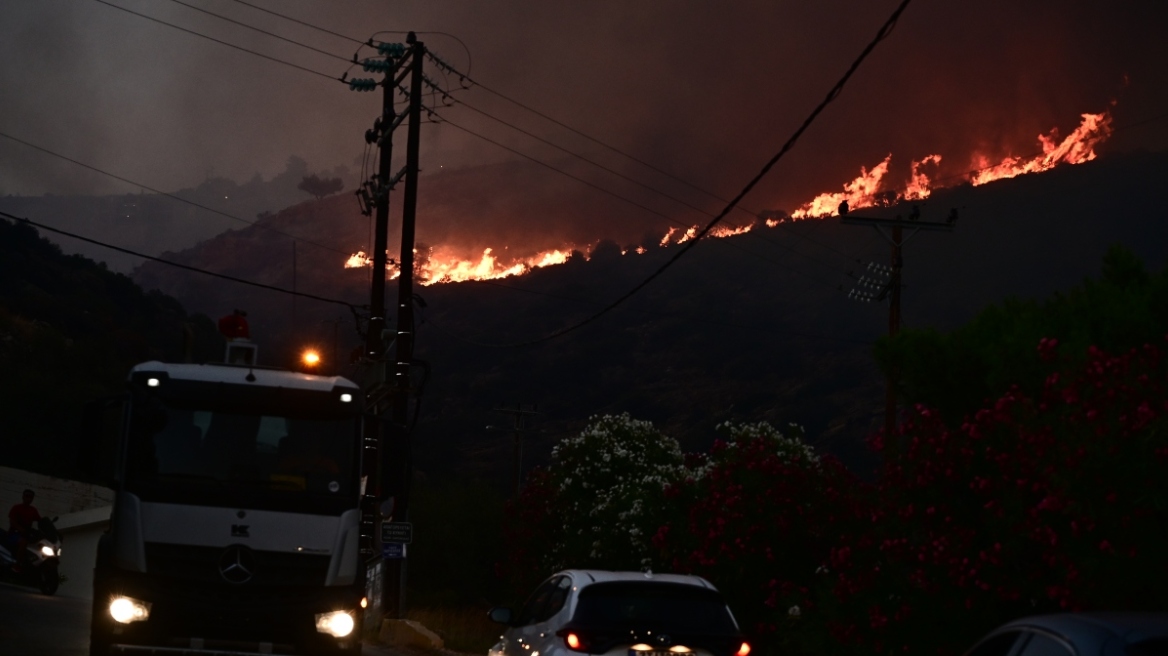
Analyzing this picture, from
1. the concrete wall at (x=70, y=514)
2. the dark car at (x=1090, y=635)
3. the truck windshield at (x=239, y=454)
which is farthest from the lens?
the concrete wall at (x=70, y=514)

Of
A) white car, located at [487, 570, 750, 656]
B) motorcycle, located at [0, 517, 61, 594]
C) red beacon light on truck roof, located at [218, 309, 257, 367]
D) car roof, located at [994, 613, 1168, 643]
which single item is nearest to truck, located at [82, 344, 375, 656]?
red beacon light on truck roof, located at [218, 309, 257, 367]

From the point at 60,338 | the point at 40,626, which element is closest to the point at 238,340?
the point at 40,626

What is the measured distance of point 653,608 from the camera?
34.6ft

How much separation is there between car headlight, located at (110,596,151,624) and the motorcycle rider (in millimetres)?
14897

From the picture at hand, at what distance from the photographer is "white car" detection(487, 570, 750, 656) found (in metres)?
10.1

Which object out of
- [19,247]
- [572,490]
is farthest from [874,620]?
[19,247]

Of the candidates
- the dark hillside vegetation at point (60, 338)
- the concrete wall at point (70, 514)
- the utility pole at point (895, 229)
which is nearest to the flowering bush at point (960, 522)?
the utility pole at point (895, 229)

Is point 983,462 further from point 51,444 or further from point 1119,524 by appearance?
point 51,444

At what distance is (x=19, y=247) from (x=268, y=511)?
3468 inches

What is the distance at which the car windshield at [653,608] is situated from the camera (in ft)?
34.0

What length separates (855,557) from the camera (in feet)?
49.1

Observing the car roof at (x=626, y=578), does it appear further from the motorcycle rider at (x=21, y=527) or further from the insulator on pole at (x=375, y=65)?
the insulator on pole at (x=375, y=65)

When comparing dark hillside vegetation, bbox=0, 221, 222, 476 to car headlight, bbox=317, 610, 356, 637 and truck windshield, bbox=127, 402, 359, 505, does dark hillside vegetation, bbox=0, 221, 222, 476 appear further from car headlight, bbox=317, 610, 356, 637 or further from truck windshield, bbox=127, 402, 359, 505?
car headlight, bbox=317, 610, 356, 637

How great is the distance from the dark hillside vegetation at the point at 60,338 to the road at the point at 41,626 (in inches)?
1618
